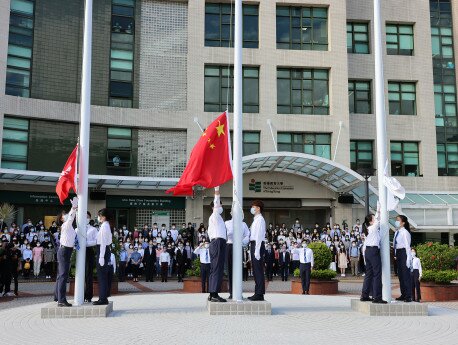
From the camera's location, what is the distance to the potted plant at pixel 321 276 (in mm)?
17422

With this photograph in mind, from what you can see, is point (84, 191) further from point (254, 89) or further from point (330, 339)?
point (254, 89)

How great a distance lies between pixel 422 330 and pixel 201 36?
90.0 ft

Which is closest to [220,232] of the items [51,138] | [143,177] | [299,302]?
[299,302]

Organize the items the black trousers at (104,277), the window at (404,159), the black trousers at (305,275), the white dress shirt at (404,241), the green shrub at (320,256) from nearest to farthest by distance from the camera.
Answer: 1. the black trousers at (104,277)
2. the white dress shirt at (404,241)
3. the black trousers at (305,275)
4. the green shrub at (320,256)
5. the window at (404,159)

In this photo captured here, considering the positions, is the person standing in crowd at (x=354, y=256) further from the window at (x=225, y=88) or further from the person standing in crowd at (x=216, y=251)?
the person standing in crowd at (x=216, y=251)

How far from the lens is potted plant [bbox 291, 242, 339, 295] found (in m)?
17.4

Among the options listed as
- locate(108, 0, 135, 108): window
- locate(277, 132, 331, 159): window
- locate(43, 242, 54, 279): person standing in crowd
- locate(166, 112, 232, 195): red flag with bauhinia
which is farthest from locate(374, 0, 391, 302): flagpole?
locate(108, 0, 135, 108): window

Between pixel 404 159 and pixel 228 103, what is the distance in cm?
1275

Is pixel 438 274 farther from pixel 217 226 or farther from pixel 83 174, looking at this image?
pixel 83 174

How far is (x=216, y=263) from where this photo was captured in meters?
11.1

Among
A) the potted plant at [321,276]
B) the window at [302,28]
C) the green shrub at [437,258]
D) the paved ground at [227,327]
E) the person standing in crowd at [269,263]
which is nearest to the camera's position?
the paved ground at [227,327]

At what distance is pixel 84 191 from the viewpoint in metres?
11.4

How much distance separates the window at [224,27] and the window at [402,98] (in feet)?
33.4

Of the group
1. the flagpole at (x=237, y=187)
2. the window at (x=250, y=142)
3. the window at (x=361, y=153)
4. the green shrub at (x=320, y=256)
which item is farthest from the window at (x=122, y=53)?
the flagpole at (x=237, y=187)
